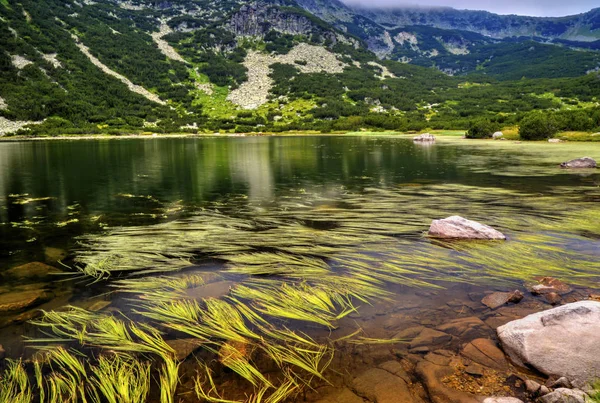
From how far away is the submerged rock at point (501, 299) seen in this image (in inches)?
261

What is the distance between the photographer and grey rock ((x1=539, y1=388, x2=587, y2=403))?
12.9 feet

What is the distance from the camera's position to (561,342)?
4.84 meters

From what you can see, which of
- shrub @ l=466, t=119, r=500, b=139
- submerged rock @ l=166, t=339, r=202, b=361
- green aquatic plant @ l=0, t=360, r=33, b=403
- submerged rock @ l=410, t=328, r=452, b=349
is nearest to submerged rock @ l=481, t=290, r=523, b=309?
submerged rock @ l=410, t=328, r=452, b=349

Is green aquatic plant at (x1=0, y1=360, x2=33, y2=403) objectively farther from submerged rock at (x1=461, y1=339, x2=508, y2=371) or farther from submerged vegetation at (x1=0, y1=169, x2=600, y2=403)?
submerged rock at (x1=461, y1=339, x2=508, y2=371)

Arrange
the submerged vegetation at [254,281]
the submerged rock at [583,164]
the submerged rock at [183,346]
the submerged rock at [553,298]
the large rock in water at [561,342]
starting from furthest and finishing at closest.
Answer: the submerged rock at [583,164], the submerged rock at [553,298], the submerged rock at [183,346], the submerged vegetation at [254,281], the large rock in water at [561,342]

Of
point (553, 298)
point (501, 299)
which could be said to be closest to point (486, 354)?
point (501, 299)

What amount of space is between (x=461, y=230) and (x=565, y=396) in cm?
691

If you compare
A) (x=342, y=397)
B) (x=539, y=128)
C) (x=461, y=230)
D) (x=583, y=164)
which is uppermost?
(x=539, y=128)

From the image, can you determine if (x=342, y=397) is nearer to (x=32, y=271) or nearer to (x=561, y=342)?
(x=561, y=342)

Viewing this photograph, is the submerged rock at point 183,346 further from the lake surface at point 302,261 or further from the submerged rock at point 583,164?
the submerged rock at point 583,164

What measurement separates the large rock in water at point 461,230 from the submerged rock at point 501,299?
146 inches

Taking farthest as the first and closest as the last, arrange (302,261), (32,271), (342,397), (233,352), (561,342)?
(302,261) < (32,271) < (233,352) < (561,342) < (342,397)

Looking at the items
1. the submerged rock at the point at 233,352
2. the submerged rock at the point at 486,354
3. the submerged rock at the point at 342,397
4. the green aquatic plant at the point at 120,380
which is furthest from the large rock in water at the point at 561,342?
the green aquatic plant at the point at 120,380

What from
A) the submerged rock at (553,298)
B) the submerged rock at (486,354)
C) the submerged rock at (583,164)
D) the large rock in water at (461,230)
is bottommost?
the submerged rock at (486,354)
